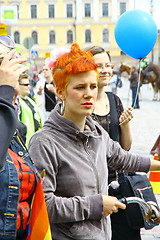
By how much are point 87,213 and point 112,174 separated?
104 cm

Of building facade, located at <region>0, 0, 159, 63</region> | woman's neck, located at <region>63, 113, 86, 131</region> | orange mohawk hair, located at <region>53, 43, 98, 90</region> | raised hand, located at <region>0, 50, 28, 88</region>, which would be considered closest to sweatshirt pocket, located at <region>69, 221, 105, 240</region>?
woman's neck, located at <region>63, 113, 86, 131</region>

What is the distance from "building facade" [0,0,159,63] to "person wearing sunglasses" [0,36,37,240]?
68604 mm

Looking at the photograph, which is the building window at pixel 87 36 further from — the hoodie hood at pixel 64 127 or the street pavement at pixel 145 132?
the hoodie hood at pixel 64 127

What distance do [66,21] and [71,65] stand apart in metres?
70.6

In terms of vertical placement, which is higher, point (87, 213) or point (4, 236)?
point (4, 236)

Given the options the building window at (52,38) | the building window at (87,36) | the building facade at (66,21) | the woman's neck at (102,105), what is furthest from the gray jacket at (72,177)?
the building window at (52,38)

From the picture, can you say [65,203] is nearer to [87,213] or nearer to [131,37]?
[87,213]

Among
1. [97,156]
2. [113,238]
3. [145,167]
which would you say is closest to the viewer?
[97,156]

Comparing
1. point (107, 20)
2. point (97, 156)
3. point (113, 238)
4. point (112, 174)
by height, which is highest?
point (97, 156)

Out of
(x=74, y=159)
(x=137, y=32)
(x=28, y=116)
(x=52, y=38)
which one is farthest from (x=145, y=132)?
(x=52, y=38)

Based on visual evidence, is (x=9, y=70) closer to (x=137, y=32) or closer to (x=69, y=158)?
(x=69, y=158)

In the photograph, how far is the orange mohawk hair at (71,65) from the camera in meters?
2.27

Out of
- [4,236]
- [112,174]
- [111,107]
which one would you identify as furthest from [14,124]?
[111,107]

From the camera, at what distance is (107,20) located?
70.4 m
